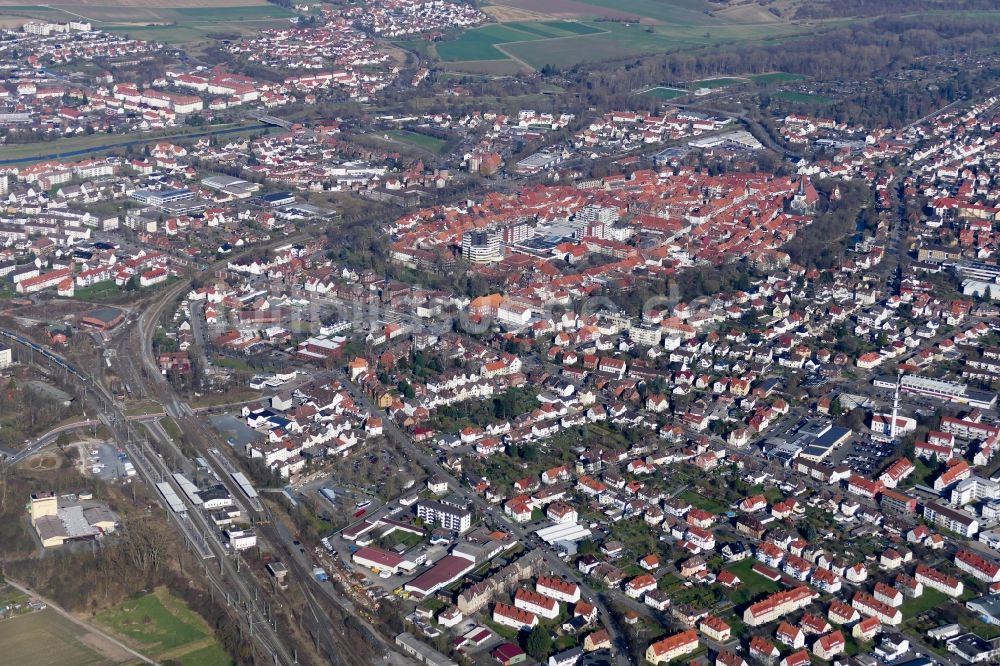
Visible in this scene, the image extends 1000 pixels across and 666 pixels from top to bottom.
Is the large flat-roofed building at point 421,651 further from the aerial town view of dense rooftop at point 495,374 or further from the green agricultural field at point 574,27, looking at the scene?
the green agricultural field at point 574,27

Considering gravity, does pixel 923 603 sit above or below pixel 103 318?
below

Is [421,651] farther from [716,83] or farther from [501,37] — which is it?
[501,37]

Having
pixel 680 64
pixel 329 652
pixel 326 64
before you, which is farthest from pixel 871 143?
pixel 329 652

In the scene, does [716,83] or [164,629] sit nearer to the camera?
[164,629]

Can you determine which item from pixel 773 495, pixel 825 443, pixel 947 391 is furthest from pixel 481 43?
pixel 773 495

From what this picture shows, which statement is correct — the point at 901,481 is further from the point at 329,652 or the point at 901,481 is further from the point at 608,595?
the point at 329,652

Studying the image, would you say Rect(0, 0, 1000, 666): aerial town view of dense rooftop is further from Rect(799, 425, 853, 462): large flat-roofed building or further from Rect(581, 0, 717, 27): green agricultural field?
Rect(581, 0, 717, 27): green agricultural field
